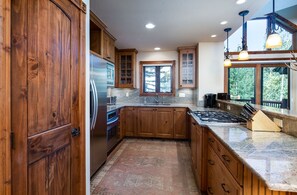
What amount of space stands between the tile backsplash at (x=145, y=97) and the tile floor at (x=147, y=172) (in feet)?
4.69

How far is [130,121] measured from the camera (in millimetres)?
4578

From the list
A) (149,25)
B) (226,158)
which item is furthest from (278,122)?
(149,25)

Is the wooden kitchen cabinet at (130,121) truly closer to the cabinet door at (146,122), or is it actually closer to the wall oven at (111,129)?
the cabinet door at (146,122)

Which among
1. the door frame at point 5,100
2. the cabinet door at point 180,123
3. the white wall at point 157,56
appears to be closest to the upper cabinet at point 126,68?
the white wall at point 157,56

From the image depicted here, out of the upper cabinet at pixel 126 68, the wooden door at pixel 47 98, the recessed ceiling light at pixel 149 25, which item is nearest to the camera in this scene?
the wooden door at pixel 47 98

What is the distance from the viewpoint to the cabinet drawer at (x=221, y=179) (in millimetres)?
1189

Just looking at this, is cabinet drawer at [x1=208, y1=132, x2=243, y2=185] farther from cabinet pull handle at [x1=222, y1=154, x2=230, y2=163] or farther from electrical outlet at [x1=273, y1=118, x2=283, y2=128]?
electrical outlet at [x1=273, y1=118, x2=283, y2=128]

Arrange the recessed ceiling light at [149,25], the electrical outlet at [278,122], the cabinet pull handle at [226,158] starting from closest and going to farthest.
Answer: the cabinet pull handle at [226,158]
the electrical outlet at [278,122]
the recessed ceiling light at [149,25]

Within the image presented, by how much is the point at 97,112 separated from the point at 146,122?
2131mm

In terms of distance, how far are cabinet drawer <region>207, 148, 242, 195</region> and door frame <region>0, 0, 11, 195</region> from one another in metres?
1.35

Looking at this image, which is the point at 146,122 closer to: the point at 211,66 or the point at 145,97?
the point at 145,97

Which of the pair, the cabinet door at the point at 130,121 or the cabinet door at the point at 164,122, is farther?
the cabinet door at the point at 130,121

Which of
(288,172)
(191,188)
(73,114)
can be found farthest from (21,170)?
(191,188)

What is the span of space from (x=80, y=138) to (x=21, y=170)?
2.20ft
